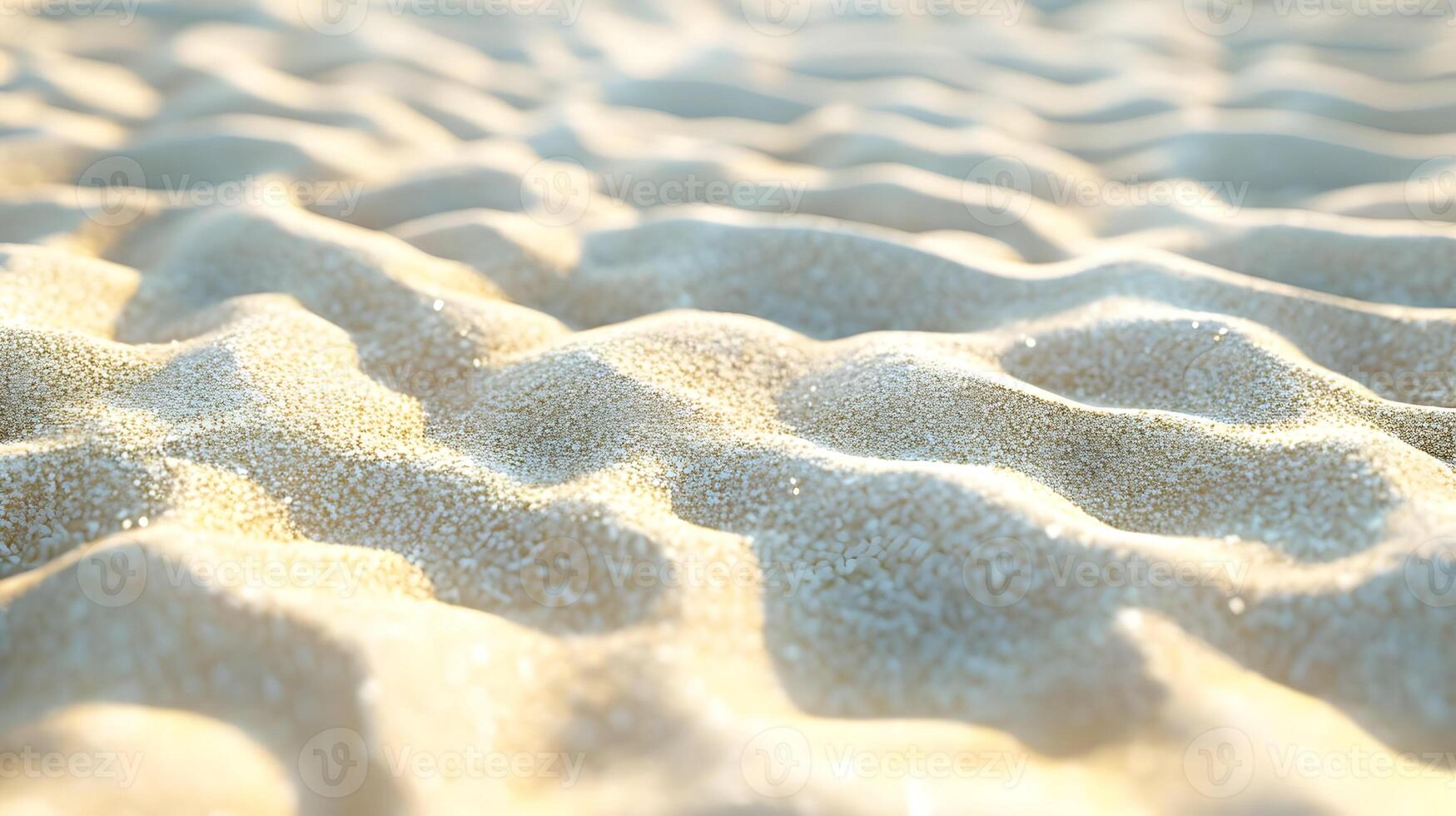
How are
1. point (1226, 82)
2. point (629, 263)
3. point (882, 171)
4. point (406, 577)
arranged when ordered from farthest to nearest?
1. point (1226, 82)
2. point (882, 171)
3. point (629, 263)
4. point (406, 577)

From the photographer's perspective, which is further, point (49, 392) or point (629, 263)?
point (629, 263)

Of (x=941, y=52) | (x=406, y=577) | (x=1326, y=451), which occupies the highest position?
(x=941, y=52)

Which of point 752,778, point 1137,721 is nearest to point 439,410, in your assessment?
point 752,778

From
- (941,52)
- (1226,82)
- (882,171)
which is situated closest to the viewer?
(882,171)

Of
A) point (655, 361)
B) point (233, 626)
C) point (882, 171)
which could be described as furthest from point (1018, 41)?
point (233, 626)

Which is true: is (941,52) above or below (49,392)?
above

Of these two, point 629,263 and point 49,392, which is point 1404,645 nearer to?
point 629,263
